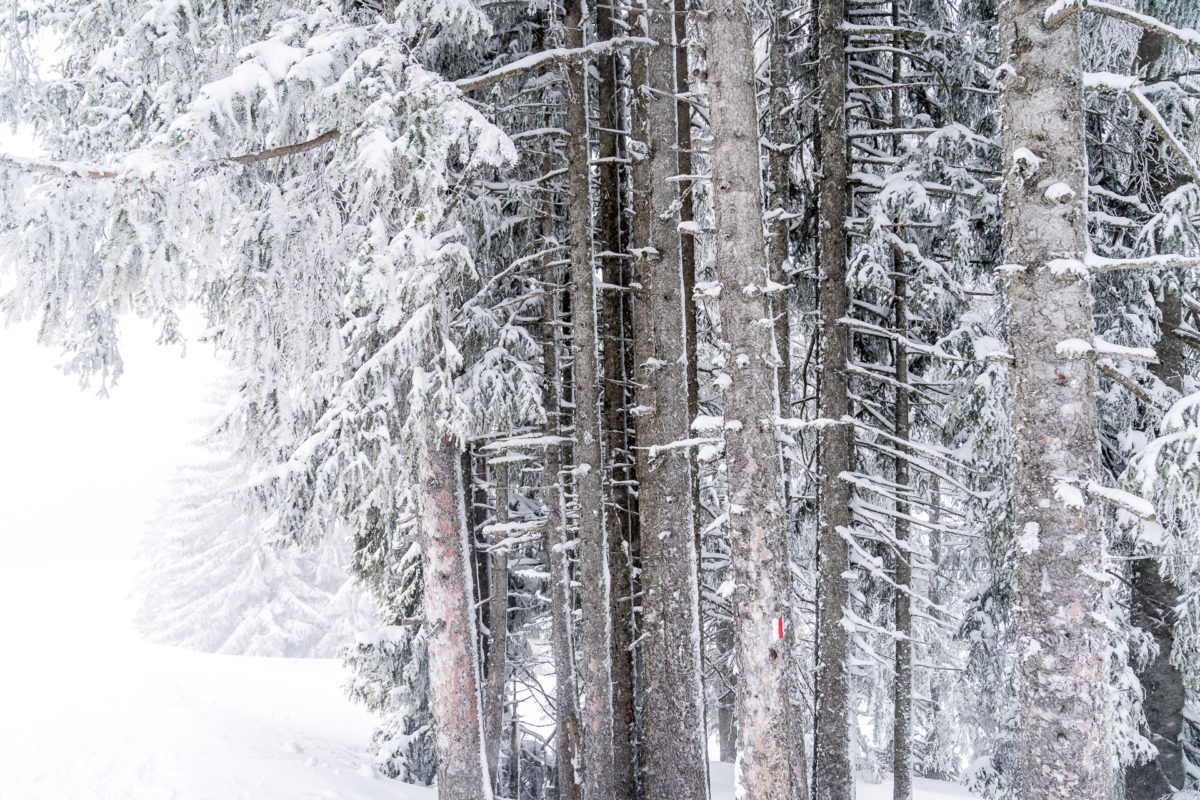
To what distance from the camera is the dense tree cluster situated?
371cm

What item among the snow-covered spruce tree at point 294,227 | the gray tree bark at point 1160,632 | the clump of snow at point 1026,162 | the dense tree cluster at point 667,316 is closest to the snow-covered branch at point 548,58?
the dense tree cluster at point 667,316

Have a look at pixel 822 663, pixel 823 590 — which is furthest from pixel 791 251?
pixel 822 663

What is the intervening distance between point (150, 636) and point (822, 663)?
2558 centimetres

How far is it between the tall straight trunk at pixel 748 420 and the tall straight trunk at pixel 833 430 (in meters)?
2.98

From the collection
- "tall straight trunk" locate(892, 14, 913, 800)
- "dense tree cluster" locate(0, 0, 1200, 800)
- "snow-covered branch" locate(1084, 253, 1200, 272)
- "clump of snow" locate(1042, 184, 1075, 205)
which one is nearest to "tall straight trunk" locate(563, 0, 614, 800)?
"dense tree cluster" locate(0, 0, 1200, 800)

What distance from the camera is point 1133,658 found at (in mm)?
7223

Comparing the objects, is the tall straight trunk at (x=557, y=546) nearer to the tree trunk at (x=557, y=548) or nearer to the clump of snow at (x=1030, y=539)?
the tree trunk at (x=557, y=548)

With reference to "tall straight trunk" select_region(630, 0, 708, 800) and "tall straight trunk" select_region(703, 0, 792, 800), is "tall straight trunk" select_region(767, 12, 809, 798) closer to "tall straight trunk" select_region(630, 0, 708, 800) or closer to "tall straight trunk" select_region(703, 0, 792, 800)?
"tall straight trunk" select_region(630, 0, 708, 800)

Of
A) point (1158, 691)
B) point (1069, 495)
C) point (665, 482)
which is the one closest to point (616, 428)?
point (665, 482)

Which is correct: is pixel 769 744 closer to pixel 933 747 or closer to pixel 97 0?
pixel 97 0

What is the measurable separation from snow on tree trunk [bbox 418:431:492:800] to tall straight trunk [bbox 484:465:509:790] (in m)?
2.28

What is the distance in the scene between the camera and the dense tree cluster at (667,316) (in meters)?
3.71

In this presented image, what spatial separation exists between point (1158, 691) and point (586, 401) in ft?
22.6

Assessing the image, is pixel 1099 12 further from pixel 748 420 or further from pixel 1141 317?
pixel 1141 317
